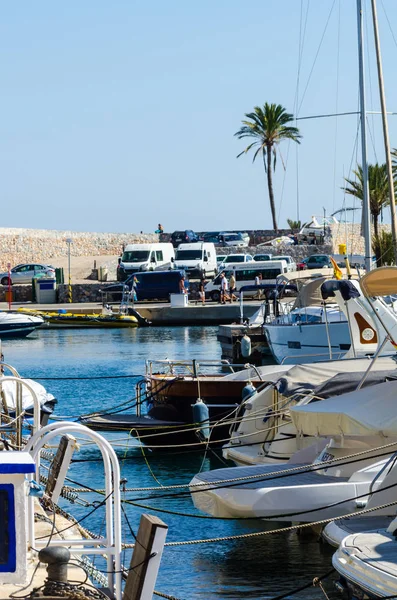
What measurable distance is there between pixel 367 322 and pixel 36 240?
57632 mm

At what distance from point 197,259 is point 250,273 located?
465 centimetres

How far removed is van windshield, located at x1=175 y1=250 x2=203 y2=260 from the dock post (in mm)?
53172

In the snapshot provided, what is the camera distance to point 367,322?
22.4 m

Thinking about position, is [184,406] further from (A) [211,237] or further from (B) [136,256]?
(A) [211,237]

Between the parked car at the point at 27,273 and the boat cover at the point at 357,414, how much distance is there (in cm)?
5084

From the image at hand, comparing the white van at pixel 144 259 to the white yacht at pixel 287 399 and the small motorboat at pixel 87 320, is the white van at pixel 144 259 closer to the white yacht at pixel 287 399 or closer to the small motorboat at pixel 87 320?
the small motorboat at pixel 87 320

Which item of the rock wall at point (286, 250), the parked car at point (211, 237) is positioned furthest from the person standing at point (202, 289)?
the parked car at point (211, 237)

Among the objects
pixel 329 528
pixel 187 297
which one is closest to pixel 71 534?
pixel 329 528

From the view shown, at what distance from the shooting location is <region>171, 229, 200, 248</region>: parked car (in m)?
72.4

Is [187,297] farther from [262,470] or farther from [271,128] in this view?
[262,470]

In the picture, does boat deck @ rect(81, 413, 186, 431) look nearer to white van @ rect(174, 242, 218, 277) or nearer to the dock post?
the dock post

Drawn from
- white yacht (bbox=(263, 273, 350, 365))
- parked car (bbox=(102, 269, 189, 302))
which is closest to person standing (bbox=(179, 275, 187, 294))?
parked car (bbox=(102, 269, 189, 302))

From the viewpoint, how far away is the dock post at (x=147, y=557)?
7.10 m

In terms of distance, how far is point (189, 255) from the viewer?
60.9 meters
